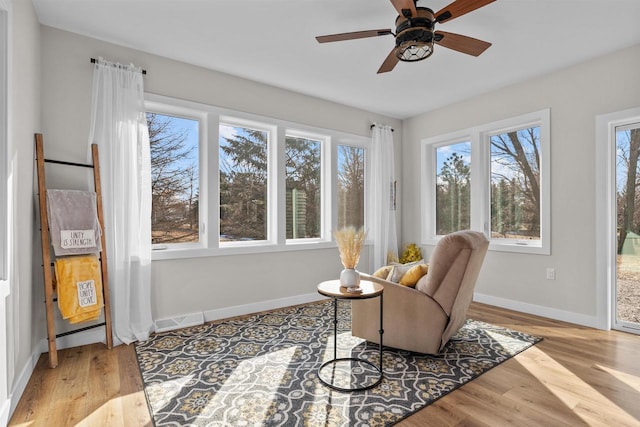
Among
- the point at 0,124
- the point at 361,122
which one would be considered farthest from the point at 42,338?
the point at 361,122

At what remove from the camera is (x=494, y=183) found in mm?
4559

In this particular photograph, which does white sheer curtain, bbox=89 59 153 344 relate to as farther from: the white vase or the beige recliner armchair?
the beige recliner armchair

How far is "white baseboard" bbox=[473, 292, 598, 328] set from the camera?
3.58m

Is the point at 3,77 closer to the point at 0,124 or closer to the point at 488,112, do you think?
the point at 0,124

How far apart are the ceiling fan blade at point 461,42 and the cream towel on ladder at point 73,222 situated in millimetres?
3025

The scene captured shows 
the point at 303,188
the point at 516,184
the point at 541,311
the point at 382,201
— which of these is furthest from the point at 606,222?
the point at 303,188

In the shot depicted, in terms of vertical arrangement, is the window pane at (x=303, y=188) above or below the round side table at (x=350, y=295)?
above

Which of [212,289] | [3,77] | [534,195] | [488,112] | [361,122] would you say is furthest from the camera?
[361,122]

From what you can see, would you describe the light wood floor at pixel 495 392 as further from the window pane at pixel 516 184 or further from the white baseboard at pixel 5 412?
the window pane at pixel 516 184

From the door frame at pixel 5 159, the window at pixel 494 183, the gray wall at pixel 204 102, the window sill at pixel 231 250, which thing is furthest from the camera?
the window at pixel 494 183

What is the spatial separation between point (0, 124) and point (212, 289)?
2305 millimetres

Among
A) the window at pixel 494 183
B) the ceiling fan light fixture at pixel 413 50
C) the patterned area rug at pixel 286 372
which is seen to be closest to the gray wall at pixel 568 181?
the window at pixel 494 183

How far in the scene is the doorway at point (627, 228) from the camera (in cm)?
337

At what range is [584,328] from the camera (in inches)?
138
